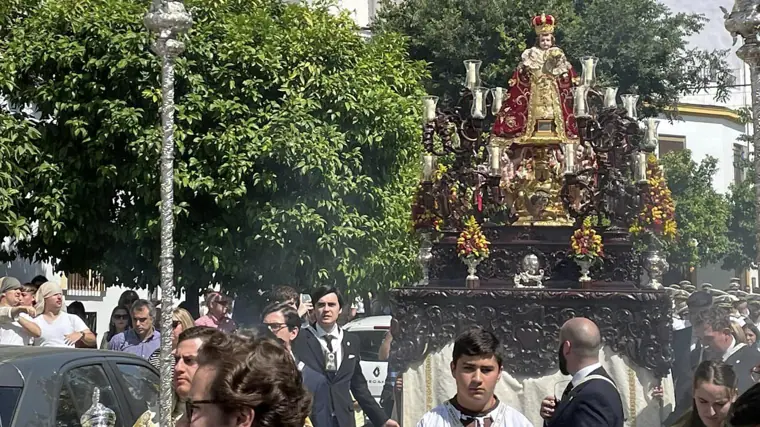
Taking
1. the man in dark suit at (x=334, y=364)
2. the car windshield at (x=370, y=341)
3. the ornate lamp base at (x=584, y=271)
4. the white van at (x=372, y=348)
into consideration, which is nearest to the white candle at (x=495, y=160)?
the ornate lamp base at (x=584, y=271)

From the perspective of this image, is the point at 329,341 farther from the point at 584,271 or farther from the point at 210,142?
the point at 210,142

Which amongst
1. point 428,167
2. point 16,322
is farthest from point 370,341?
point 16,322

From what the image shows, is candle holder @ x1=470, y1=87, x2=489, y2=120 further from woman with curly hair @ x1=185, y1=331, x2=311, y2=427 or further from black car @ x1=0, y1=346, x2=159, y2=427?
woman with curly hair @ x1=185, y1=331, x2=311, y2=427

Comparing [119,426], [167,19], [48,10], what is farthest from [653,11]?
[119,426]

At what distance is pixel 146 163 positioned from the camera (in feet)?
53.2

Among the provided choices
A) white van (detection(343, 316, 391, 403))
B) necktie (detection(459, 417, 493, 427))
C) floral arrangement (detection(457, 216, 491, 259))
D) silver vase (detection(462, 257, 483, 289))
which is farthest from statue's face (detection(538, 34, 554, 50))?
necktie (detection(459, 417, 493, 427))

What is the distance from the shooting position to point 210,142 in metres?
16.4

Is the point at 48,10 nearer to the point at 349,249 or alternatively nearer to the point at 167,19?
the point at 349,249

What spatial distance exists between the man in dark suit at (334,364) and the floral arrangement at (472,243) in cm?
332

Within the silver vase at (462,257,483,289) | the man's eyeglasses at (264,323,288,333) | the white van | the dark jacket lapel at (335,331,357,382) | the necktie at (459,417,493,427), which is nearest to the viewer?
the necktie at (459,417,493,427)

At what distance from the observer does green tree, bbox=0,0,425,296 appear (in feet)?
53.3

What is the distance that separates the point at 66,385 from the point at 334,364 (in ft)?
10.3

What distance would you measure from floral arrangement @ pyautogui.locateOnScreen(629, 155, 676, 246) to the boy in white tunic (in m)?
6.85

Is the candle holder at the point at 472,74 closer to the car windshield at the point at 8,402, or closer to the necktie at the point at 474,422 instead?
the necktie at the point at 474,422
